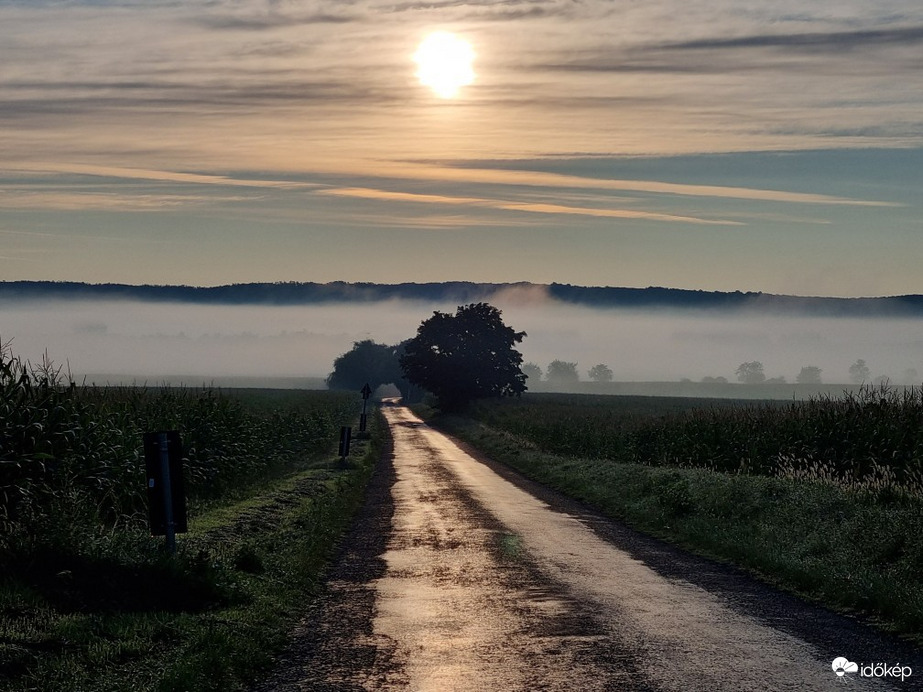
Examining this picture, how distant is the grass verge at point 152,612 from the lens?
29.8 ft

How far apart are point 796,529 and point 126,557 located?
1168 centimetres

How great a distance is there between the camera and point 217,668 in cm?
941

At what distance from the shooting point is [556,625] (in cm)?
1152

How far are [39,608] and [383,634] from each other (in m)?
3.75

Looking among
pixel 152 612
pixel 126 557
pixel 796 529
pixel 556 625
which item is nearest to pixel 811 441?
pixel 796 529

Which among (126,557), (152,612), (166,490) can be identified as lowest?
(152,612)

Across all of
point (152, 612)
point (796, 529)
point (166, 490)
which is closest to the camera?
point (152, 612)

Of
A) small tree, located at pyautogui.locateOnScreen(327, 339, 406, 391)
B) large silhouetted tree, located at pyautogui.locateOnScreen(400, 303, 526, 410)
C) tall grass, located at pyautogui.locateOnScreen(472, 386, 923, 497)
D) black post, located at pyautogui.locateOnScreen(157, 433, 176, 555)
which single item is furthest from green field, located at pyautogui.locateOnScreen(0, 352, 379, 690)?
small tree, located at pyautogui.locateOnScreen(327, 339, 406, 391)

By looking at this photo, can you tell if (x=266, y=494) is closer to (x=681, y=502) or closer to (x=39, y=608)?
(x=681, y=502)

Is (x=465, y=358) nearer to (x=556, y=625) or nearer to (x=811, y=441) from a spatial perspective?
(x=811, y=441)

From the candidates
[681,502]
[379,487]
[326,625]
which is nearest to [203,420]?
[379,487]

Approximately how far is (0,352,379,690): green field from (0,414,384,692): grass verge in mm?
20

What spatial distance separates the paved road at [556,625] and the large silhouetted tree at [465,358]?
77.3m

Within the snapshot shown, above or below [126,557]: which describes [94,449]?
above
